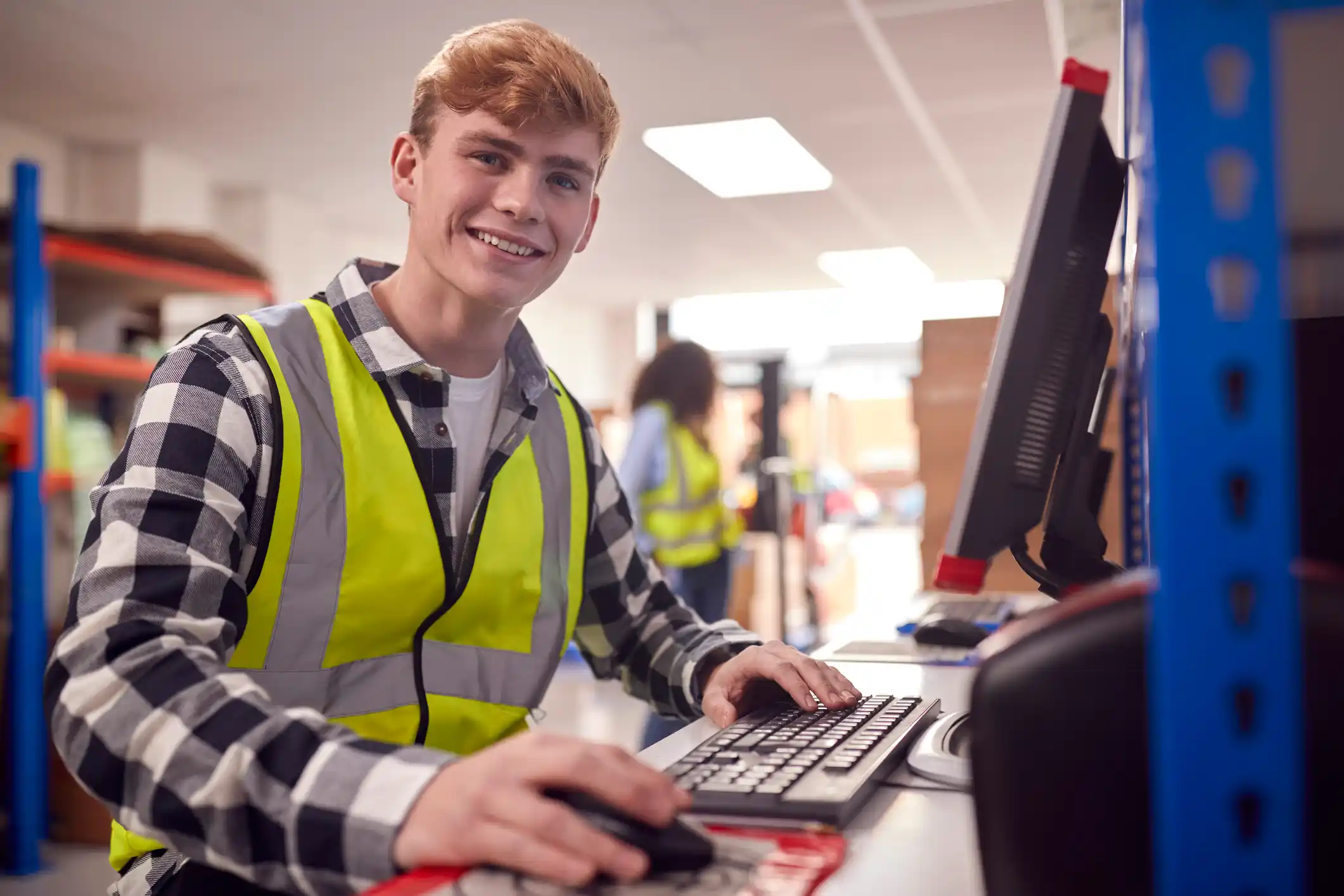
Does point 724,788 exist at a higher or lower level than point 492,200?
lower

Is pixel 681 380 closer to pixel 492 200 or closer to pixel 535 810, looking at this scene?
pixel 492 200

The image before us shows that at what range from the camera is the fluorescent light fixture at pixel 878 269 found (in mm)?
6746

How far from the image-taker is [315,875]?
55 centimetres

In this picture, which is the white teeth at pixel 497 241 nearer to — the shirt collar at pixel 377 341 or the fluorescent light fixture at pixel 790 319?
the shirt collar at pixel 377 341

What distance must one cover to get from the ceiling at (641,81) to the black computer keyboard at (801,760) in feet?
7.71

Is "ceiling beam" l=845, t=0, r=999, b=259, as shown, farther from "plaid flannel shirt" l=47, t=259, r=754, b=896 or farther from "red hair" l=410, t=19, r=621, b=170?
"plaid flannel shirt" l=47, t=259, r=754, b=896

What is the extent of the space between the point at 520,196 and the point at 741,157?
379cm

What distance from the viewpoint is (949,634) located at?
1363 millimetres

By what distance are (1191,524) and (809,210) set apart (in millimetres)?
5428

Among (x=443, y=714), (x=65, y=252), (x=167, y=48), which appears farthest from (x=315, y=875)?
(x=167, y=48)

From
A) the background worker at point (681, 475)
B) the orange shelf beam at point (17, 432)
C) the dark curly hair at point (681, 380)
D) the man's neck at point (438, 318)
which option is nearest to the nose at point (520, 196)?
the man's neck at point (438, 318)

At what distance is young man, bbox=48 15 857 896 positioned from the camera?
0.54 m

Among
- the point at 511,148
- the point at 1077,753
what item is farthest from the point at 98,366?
the point at 1077,753

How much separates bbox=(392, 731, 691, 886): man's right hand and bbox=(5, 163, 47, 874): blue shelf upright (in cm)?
254
